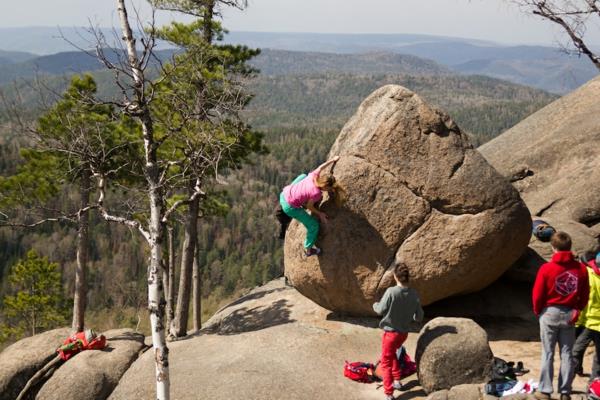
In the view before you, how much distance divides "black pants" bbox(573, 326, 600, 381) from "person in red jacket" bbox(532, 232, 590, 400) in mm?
893

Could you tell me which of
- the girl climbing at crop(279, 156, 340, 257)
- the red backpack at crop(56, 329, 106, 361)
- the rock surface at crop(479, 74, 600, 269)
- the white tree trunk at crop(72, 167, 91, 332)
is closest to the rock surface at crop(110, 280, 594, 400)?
the red backpack at crop(56, 329, 106, 361)

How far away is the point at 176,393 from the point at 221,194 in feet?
45.9

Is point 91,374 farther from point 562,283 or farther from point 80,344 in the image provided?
point 562,283

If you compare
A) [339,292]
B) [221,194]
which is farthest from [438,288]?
[221,194]

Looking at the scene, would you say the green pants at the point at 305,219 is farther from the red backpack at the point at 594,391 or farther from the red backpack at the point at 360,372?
the red backpack at the point at 594,391

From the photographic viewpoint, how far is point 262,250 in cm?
15438

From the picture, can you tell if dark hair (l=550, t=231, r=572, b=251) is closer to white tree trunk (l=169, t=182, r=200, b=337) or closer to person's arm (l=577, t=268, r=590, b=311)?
person's arm (l=577, t=268, r=590, b=311)

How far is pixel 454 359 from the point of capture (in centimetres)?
1084

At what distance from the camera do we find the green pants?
46.1 ft

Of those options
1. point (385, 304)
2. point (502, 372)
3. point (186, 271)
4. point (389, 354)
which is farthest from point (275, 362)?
point (186, 271)

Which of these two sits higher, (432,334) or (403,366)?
(432,334)

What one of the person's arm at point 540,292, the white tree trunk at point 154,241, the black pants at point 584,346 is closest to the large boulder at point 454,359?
the black pants at point 584,346

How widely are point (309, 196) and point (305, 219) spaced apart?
95 centimetres

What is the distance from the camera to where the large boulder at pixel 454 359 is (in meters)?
10.8
